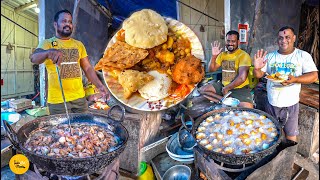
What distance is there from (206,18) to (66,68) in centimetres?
228

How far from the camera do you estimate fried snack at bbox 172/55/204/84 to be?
110 inches

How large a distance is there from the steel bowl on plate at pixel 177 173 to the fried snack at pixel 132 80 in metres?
1.15

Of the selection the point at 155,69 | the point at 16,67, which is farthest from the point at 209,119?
the point at 16,67

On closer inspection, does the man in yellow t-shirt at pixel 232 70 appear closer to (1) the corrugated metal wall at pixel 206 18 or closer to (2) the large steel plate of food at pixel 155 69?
(1) the corrugated metal wall at pixel 206 18

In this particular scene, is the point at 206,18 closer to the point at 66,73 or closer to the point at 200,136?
the point at 200,136

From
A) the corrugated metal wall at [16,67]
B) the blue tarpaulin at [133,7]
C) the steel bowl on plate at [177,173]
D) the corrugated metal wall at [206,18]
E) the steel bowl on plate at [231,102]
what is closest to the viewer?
the steel bowl on plate at [177,173]

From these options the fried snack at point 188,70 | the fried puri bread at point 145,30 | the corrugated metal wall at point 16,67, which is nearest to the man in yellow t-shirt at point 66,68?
the fried puri bread at point 145,30

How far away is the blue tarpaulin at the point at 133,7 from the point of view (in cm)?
435

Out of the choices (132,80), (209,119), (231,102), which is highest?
(132,80)

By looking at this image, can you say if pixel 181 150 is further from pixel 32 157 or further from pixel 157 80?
pixel 32 157

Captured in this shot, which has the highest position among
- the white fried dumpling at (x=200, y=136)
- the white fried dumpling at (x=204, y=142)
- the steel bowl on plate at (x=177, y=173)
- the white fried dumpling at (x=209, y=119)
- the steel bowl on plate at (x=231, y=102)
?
the steel bowl on plate at (x=231, y=102)

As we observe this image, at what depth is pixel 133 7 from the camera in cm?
488

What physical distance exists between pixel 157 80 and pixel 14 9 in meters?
4.89

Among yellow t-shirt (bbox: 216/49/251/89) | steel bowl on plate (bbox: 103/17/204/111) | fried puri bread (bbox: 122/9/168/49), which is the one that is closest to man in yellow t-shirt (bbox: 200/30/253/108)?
yellow t-shirt (bbox: 216/49/251/89)
